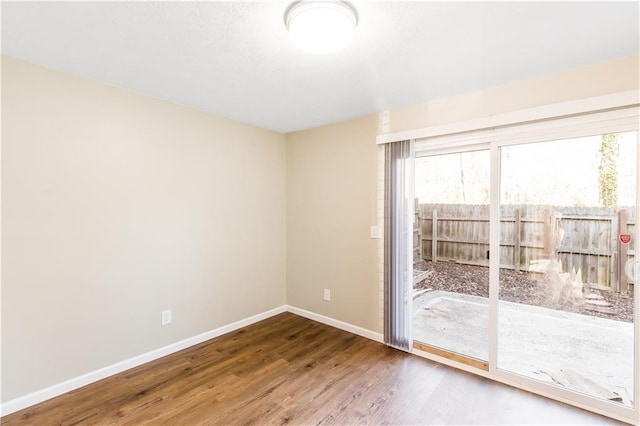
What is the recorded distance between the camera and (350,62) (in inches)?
76.4

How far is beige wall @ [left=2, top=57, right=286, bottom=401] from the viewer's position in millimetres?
1968

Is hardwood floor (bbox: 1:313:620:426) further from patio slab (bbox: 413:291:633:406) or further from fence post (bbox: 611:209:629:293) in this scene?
fence post (bbox: 611:209:629:293)

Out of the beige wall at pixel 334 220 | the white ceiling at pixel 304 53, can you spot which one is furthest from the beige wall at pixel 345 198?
the white ceiling at pixel 304 53

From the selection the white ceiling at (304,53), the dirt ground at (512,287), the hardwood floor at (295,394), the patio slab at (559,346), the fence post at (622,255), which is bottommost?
the hardwood floor at (295,394)

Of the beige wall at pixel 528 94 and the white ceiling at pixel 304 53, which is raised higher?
the white ceiling at pixel 304 53

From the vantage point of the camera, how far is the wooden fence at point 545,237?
1.99 metres

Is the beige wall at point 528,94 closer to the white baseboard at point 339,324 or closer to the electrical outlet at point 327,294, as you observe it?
the electrical outlet at point 327,294

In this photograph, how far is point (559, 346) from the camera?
2207 mm

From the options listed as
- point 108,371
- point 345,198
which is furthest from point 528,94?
point 108,371

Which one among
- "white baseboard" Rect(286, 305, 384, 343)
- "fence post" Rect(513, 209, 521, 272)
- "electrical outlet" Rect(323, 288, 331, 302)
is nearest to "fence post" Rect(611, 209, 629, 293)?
"fence post" Rect(513, 209, 521, 272)

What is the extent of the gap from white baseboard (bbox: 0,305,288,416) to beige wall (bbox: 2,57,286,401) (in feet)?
0.15

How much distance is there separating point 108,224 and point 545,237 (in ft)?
11.6

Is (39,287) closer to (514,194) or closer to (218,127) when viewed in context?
(218,127)

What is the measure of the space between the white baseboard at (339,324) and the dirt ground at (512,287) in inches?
26.8
